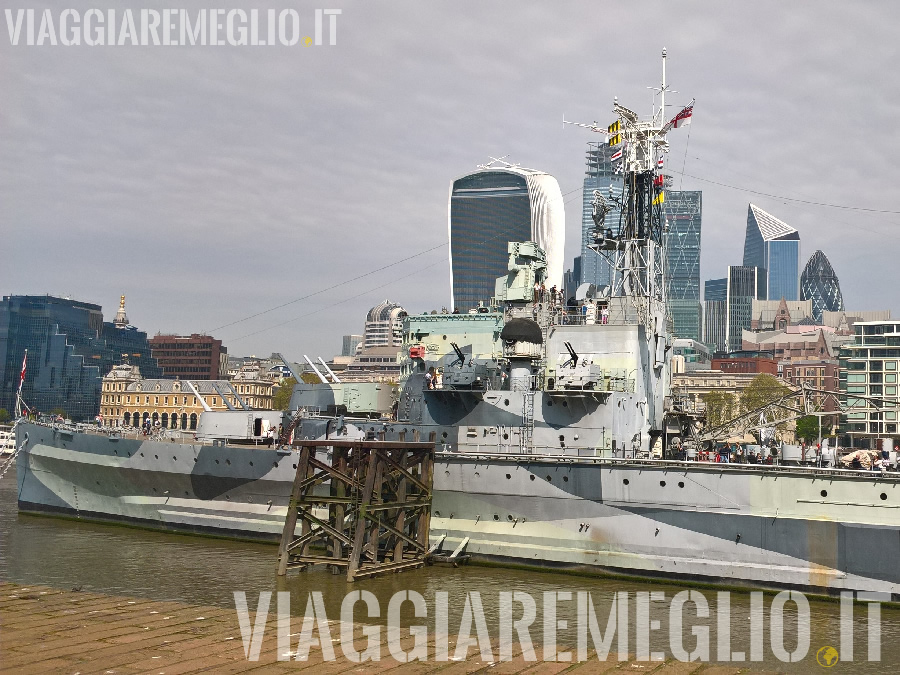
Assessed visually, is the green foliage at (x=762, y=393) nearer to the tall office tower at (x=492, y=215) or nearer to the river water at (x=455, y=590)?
the river water at (x=455, y=590)

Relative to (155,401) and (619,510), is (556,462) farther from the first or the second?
(155,401)

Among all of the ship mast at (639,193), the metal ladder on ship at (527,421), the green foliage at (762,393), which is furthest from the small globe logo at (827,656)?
the green foliage at (762,393)

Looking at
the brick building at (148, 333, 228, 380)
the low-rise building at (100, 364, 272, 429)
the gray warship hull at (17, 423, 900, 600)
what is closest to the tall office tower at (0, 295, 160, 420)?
the brick building at (148, 333, 228, 380)

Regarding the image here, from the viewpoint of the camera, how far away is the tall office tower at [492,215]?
160 metres

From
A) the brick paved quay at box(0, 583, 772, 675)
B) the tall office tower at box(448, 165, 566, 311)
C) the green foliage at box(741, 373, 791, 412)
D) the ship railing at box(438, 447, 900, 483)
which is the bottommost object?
the brick paved quay at box(0, 583, 772, 675)

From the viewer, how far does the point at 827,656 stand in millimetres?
Answer: 16734

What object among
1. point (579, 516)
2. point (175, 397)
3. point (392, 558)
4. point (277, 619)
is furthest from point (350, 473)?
point (175, 397)

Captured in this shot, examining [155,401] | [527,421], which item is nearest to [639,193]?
[527,421]

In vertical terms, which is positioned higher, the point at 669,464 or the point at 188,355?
the point at 188,355

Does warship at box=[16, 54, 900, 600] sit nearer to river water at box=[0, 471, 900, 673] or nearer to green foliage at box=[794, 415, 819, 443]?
river water at box=[0, 471, 900, 673]

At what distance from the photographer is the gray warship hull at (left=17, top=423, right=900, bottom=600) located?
20922 mm

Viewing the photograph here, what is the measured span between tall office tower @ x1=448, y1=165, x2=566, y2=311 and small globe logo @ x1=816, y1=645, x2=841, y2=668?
142884 millimetres

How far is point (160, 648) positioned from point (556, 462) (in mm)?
14328

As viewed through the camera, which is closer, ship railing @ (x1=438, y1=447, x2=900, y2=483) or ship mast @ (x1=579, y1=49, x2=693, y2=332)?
ship railing @ (x1=438, y1=447, x2=900, y2=483)
